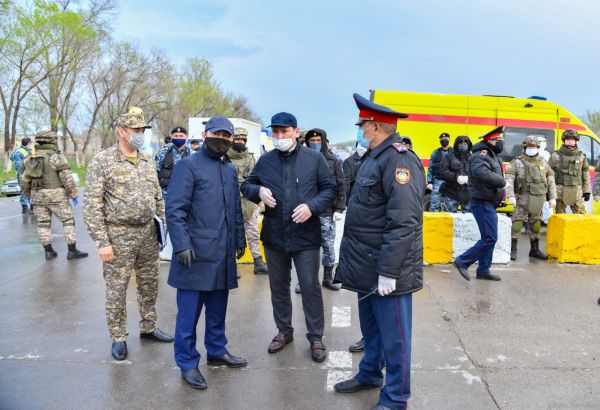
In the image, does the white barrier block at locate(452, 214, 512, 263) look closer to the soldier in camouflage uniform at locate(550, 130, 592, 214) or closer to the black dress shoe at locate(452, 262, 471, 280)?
the black dress shoe at locate(452, 262, 471, 280)

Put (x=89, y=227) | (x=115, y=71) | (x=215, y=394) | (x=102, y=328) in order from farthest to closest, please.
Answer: (x=115, y=71), (x=102, y=328), (x=89, y=227), (x=215, y=394)

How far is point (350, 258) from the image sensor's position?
10.7ft

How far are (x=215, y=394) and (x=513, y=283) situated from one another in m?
4.39

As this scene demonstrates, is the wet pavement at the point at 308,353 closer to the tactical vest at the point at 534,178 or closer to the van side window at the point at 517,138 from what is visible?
the tactical vest at the point at 534,178

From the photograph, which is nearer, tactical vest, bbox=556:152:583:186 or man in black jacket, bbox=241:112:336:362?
man in black jacket, bbox=241:112:336:362

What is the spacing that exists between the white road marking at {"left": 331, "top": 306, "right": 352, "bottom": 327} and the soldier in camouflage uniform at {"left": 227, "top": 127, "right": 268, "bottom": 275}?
5.66 feet

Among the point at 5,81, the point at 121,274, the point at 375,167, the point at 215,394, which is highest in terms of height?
the point at 5,81

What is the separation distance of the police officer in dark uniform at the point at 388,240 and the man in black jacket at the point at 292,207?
2.33 ft

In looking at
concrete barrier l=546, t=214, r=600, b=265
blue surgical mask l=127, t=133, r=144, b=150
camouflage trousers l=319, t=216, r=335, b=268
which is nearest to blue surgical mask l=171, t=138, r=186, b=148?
camouflage trousers l=319, t=216, r=335, b=268

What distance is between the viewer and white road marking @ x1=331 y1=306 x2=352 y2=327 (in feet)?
15.7

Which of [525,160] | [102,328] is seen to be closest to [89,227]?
[102,328]

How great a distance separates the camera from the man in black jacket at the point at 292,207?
3.97 metres

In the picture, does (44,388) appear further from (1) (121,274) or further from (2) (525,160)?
(2) (525,160)

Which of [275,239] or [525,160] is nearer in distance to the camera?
[275,239]
